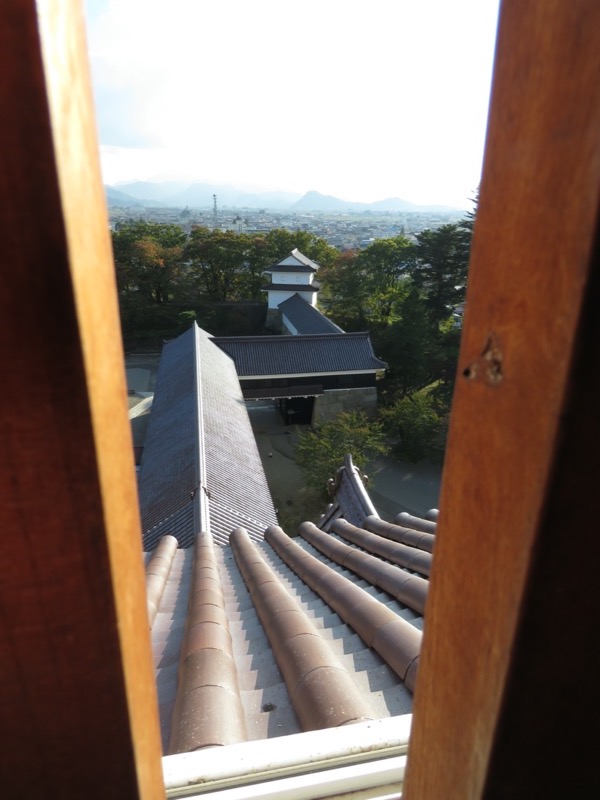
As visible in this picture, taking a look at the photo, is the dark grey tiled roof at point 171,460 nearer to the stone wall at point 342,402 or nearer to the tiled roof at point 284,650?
the tiled roof at point 284,650

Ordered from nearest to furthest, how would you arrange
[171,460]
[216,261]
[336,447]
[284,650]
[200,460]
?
[284,650] < [200,460] < [171,460] < [336,447] < [216,261]

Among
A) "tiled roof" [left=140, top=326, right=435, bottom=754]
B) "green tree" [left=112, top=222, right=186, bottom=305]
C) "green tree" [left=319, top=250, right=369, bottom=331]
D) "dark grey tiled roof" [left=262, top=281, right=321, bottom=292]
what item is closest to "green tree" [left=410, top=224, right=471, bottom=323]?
"green tree" [left=319, top=250, right=369, bottom=331]

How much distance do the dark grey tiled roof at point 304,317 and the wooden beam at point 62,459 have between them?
16378 millimetres

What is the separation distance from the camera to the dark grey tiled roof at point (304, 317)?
17.3 m

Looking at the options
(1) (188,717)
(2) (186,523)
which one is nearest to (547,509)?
Result: (1) (188,717)

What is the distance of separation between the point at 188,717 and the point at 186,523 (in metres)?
4.47

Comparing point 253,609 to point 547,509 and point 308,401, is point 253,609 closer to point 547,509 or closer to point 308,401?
point 547,509

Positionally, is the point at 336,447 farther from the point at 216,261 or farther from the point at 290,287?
the point at 216,261

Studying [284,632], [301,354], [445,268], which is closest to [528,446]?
[284,632]

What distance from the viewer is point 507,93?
1.24 ft

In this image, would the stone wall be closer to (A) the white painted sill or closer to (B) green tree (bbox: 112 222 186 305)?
(B) green tree (bbox: 112 222 186 305)

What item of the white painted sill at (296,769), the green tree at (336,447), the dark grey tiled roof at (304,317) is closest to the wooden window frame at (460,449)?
the white painted sill at (296,769)

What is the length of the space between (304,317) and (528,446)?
18.5 metres

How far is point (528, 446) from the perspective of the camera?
1.26ft
